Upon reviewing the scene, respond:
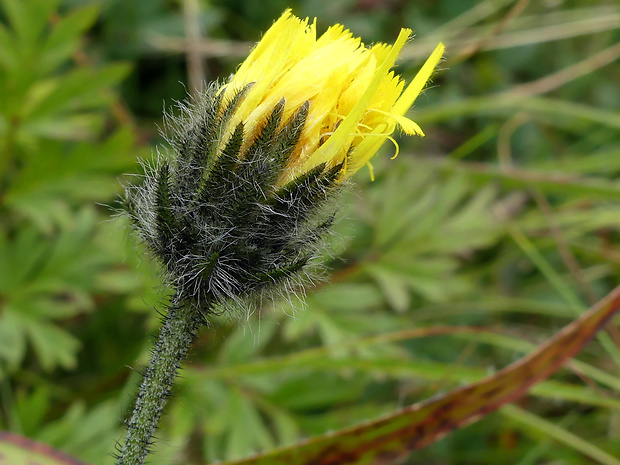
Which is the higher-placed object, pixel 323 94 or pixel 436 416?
pixel 323 94

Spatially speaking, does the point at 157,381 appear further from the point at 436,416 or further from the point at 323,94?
the point at 436,416

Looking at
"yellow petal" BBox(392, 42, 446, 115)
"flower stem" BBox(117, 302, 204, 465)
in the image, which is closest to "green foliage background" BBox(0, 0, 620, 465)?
"flower stem" BBox(117, 302, 204, 465)

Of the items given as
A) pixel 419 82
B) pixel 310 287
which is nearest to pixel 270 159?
pixel 419 82

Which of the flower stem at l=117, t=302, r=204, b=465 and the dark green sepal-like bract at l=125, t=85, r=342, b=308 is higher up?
the dark green sepal-like bract at l=125, t=85, r=342, b=308

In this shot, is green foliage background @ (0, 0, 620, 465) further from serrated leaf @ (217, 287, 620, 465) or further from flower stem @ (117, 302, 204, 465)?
flower stem @ (117, 302, 204, 465)

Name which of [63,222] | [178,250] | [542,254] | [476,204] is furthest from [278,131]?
[542,254]

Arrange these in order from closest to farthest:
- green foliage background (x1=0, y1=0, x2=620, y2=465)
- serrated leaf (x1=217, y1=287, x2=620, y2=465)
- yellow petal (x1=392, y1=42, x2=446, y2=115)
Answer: yellow petal (x1=392, y1=42, x2=446, y2=115), serrated leaf (x1=217, y1=287, x2=620, y2=465), green foliage background (x1=0, y1=0, x2=620, y2=465)
